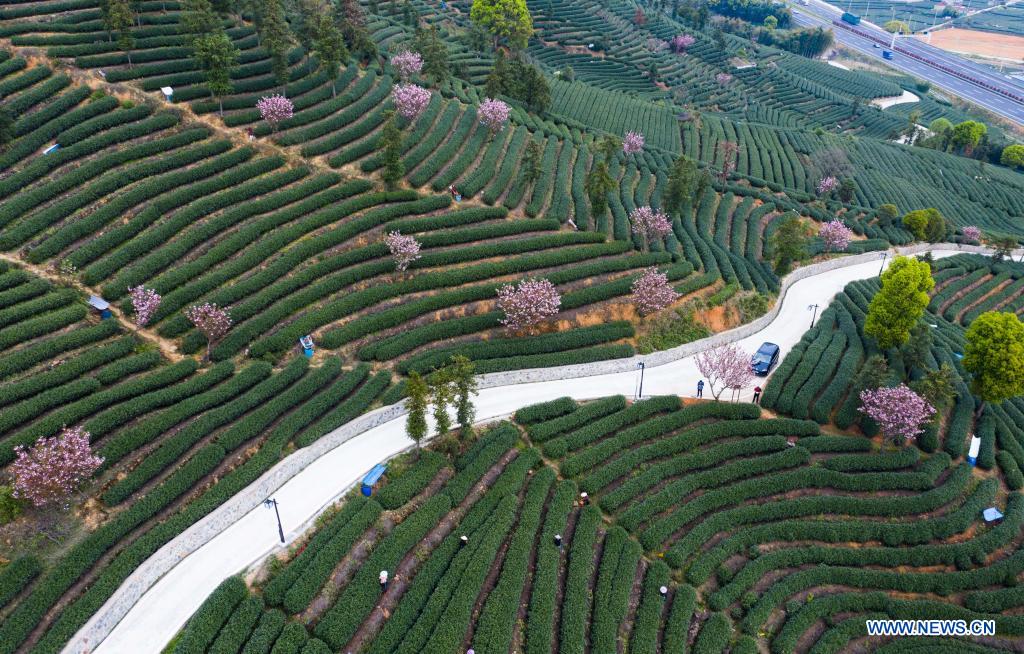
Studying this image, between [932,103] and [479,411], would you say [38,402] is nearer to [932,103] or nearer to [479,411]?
[479,411]

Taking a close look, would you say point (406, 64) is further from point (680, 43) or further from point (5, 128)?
point (680, 43)

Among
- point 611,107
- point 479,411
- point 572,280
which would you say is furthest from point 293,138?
point 611,107

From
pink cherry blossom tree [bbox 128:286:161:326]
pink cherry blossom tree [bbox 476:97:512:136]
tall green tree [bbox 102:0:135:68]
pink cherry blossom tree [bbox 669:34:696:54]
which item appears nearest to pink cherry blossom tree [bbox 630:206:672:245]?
pink cherry blossom tree [bbox 476:97:512:136]

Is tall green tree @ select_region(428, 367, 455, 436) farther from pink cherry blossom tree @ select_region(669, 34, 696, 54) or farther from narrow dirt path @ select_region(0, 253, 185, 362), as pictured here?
pink cherry blossom tree @ select_region(669, 34, 696, 54)

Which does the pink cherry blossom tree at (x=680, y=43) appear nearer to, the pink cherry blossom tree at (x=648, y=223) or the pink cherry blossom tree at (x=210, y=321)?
the pink cherry blossom tree at (x=648, y=223)

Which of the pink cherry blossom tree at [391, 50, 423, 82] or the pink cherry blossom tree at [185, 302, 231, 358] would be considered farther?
the pink cherry blossom tree at [391, 50, 423, 82]

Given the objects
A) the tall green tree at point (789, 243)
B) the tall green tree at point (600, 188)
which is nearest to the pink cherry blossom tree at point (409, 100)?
the tall green tree at point (600, 188)
